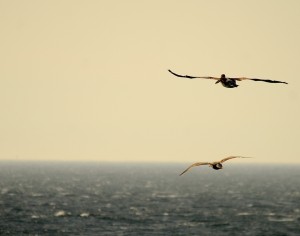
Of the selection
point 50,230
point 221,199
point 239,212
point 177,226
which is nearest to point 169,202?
point 221,199

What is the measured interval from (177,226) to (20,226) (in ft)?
114

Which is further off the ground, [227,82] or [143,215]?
[227,82]

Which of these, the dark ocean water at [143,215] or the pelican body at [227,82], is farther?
the dark ocean water at [143,215]

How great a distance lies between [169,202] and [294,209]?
4357 cm

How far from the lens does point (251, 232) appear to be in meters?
111

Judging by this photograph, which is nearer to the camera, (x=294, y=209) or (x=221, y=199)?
(x=294, y=209)

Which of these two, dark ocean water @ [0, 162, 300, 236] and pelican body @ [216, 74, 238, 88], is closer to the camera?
pelican body @ [216, 74, 238, 88]

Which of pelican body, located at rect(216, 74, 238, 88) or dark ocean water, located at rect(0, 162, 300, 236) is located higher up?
pelican body, located at rect(216, 74, 238, 88)

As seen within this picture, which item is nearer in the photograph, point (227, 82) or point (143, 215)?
point (227, 82)

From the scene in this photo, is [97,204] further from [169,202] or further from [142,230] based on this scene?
[142,230]

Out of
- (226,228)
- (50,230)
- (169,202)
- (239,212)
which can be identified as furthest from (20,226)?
(169,202)

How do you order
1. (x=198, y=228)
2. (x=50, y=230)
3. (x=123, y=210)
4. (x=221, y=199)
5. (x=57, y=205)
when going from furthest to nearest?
(x=221, y=199) < (x=57, y=205) < (x=123, y=210) < (x=198, y=228) < (x=50, y=230)

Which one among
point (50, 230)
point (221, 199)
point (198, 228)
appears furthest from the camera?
point (221, 199)

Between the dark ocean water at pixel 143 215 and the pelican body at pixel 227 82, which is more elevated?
the pelican body at pixel 227 82
